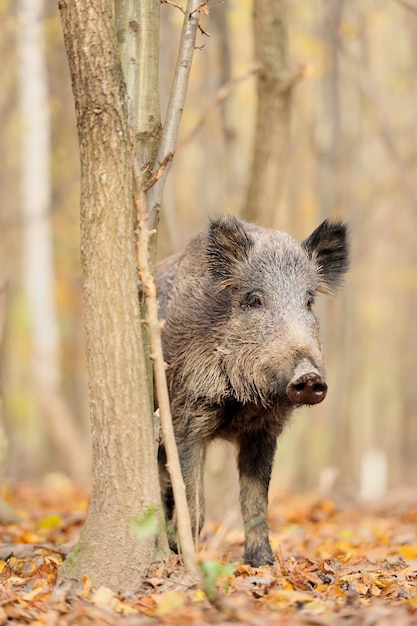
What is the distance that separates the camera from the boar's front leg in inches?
248

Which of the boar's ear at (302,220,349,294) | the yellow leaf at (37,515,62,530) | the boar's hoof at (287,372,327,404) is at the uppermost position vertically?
the boar's ear at (302,220,349,294)

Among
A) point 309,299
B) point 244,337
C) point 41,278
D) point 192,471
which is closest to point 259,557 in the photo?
point 192,471

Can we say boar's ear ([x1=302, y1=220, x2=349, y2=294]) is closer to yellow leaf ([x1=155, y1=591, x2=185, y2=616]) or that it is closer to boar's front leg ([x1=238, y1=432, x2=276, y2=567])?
boar's front leg ([x1=238, y1=432, x2=276, y2=567])

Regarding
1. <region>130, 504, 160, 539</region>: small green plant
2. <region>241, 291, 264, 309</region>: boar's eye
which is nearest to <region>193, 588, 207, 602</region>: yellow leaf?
<region>130, 504, 160, 539</region>: small green plant

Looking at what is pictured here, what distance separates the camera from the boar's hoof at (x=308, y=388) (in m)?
5.25

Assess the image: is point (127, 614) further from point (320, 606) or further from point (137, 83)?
point (137, 83)

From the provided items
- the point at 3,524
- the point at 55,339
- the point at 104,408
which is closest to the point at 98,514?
the point at 104,408

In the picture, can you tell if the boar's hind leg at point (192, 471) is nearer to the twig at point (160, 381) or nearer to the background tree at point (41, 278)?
the twig at point (160, 381)

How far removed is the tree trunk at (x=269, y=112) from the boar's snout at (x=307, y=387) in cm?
447

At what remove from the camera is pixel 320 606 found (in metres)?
4.38

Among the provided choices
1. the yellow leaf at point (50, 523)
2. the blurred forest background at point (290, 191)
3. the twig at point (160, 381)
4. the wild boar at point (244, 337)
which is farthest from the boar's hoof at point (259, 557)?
the blurred forest background at point (290, 191)

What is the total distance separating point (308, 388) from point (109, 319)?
4.17 ft

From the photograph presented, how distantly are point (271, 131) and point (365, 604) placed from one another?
19.8ft

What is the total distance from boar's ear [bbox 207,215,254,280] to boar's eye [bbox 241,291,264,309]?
26 centimetres
